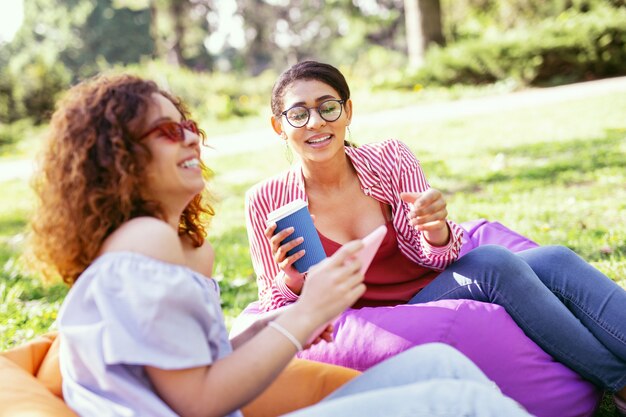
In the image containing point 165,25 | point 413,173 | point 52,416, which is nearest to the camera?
point 52,416

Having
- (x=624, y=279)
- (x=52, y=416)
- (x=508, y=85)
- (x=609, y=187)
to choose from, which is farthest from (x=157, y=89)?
(x=508, y=85)

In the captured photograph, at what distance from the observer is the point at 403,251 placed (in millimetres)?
3078

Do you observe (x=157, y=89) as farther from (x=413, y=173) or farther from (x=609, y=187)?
(x=609, y=187)

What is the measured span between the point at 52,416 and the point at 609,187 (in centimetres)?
534

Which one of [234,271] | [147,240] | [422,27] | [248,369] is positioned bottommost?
[234,271]

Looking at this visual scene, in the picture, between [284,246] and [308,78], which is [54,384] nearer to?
[284,246]

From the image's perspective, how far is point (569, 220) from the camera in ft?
16.8

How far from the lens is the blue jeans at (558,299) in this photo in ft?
8.31

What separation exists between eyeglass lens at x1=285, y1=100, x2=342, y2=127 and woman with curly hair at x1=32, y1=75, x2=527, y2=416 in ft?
3.76

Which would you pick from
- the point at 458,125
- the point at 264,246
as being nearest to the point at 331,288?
the point at 264,246

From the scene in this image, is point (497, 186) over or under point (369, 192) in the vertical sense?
under

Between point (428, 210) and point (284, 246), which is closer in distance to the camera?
point (284, 246)

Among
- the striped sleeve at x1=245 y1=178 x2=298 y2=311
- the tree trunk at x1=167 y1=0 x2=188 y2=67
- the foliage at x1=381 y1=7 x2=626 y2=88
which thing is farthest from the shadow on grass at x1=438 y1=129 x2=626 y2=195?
the tree trunk at x1=167 y1=0 x2=188 y2=67

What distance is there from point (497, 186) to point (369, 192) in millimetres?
3844
